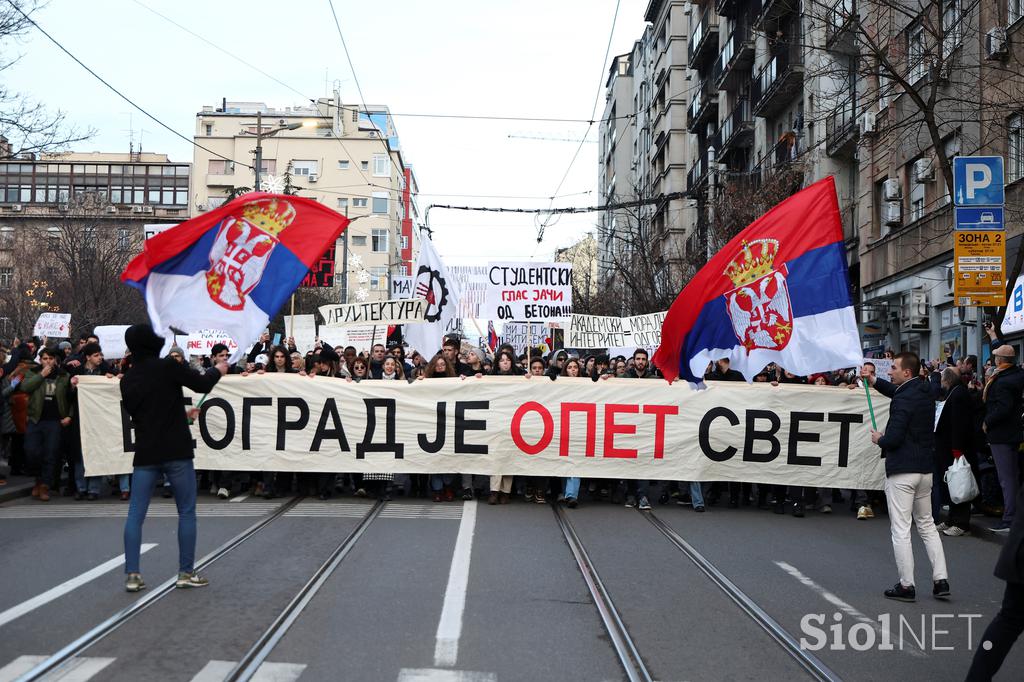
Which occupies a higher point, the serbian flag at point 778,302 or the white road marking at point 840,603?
the serbian flag at point 778,302

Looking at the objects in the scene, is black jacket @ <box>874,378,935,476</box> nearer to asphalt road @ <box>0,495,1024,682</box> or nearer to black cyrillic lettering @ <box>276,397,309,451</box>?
asphalt road @ <box>0,495,1024,682</box>

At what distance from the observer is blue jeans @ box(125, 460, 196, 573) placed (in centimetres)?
789

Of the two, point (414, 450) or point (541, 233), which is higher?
point (541, 233)

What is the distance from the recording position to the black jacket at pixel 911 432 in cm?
838

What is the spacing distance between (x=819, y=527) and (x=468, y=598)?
5.85 m

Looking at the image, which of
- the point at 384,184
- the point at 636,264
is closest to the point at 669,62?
the point at 636,264

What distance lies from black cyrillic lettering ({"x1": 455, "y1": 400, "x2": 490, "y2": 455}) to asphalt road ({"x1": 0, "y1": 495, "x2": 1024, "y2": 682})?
6.42ft

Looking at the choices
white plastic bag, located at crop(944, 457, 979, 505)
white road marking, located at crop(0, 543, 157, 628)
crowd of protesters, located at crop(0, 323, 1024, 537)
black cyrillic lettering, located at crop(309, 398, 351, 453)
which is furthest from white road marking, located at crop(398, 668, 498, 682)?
black cyrillic lettering, located at crop(309, 398, 351, 453)

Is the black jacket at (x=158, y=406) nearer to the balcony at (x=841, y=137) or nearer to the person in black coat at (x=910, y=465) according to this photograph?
the person in black coat at (x=910, y=465)

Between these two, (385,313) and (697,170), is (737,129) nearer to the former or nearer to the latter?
(697,170)

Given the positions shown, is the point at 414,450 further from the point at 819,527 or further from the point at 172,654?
the point at 172,654

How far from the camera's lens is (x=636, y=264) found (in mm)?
44406

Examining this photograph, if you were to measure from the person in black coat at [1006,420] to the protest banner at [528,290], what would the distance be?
8744mm

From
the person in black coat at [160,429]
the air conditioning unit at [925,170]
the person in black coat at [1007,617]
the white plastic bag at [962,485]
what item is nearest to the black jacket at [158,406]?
the person in black coat at [160,429]
